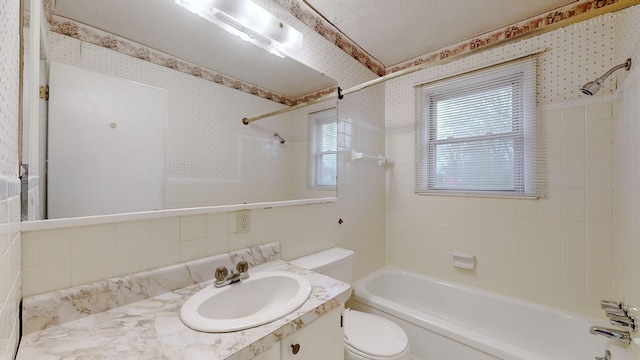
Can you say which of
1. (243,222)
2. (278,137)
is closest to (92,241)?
(243,222)

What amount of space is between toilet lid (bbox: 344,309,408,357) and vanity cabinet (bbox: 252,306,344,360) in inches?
13.7

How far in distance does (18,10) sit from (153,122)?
16.5 inches

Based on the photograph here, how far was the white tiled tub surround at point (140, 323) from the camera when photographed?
2.04 ft

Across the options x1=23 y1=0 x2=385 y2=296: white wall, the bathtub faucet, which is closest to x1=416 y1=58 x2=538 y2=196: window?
x1=23 y1=0 x2=385 y2=296: white wall

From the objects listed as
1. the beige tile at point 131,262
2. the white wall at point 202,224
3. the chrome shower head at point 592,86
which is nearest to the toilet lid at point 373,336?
the white wall at point 202,224

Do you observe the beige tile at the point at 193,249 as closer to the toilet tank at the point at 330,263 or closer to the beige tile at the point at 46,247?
the beige tile at the point at 46,247

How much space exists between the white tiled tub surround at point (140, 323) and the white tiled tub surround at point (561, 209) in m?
1.52

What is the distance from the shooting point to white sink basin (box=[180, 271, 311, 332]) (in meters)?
0.73

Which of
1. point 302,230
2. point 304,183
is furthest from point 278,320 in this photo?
point 304,183

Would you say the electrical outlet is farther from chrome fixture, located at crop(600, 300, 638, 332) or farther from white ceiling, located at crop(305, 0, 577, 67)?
chrome fixture, located at crop(600, 300, 638, 332)

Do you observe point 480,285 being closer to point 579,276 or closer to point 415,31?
point 579,276

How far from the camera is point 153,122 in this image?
3.21 feet

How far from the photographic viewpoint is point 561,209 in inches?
64.4

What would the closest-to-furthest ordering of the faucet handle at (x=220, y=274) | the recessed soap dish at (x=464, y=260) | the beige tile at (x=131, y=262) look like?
the beige tile at (x=131, y=262)
the faucet handle at (x=220, y=274)
the recessed soap dish at (x=464, y=260)
